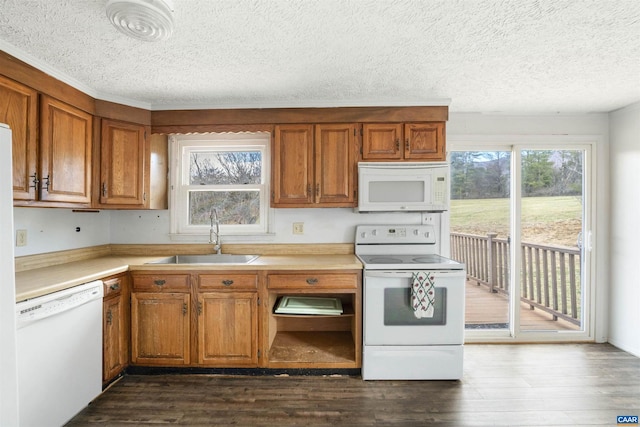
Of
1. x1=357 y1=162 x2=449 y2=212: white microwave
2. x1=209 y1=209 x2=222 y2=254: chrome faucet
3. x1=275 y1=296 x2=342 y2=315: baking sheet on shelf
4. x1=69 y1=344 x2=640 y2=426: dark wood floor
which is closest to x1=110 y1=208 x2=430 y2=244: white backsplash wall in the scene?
x1=209 y1=209 x2=222 y2=254: chrome faucet

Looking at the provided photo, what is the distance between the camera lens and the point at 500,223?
301cm

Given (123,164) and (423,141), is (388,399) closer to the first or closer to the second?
(423,141)

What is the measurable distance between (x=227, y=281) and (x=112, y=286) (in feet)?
2.59

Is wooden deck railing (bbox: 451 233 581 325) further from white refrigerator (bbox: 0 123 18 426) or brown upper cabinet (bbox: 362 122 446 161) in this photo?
white refrigerator (bbox: 0 123 18 426)

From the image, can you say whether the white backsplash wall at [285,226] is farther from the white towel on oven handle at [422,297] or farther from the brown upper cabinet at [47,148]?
the white towel on oven handle at [422,297]

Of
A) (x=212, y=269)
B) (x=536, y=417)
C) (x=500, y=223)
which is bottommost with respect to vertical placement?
(x=536, y=417)

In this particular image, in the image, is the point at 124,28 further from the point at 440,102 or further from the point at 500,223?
the point at 500,223

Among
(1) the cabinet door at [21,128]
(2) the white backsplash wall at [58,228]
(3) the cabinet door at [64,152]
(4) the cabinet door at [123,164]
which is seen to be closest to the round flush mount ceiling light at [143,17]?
(1) the cabinet door at [21,128]

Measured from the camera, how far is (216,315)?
2287mm

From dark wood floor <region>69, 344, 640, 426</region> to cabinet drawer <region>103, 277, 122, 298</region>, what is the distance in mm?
702

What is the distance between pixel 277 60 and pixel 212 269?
159cm

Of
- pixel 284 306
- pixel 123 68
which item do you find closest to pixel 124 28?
pixel 123 68

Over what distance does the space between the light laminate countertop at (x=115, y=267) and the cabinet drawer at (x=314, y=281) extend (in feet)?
0.23

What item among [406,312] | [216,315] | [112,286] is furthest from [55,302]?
[406,312]
